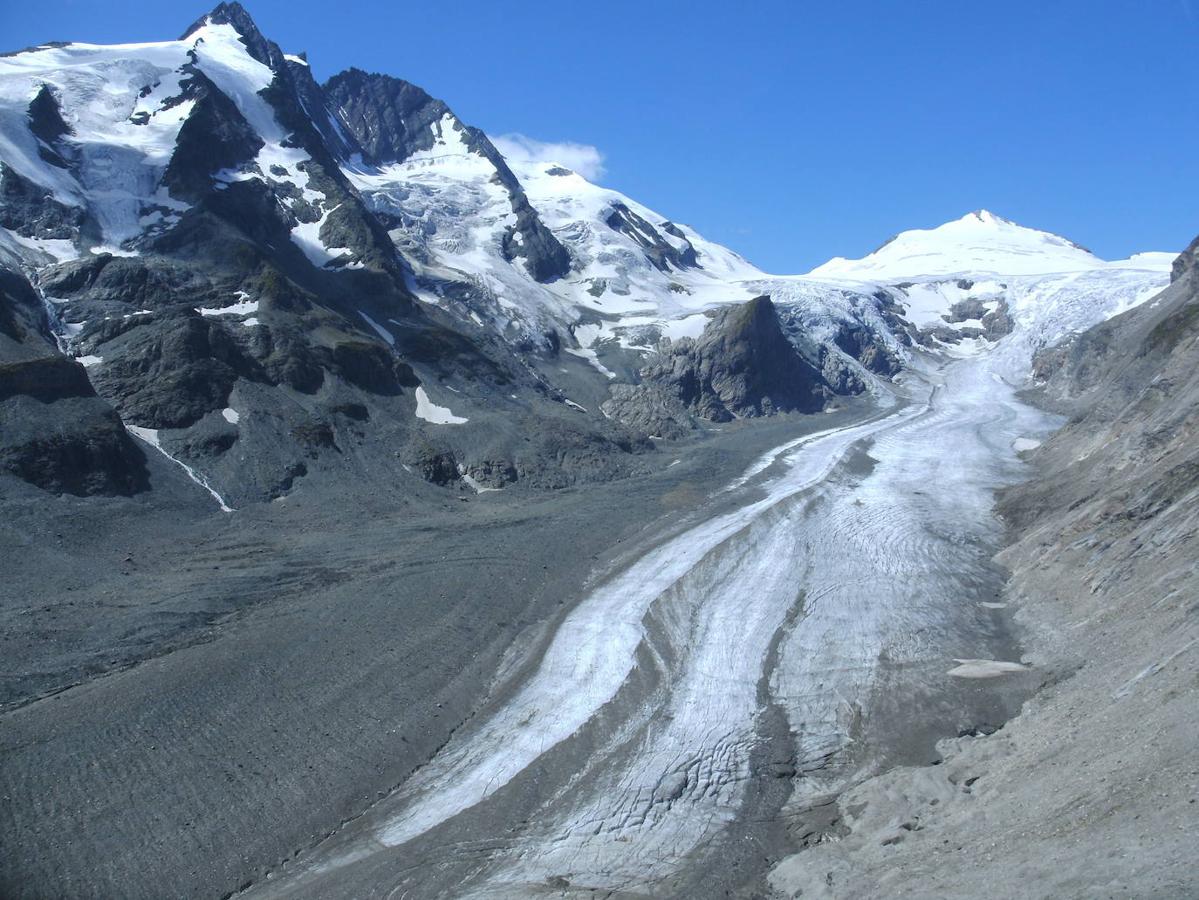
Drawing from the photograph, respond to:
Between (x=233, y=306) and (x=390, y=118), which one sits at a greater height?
(x=390, y=118)

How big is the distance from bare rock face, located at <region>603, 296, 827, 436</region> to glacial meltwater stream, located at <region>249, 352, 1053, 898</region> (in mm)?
40807

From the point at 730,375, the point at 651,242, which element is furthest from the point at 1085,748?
the point at 651,242

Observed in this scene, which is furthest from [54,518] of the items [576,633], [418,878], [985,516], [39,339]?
[985,516]

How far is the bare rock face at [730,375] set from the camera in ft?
277

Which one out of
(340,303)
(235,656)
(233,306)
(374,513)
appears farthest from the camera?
(340,303)

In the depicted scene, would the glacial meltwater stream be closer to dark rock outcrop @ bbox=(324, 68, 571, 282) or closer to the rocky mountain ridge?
the rocky mountain ridge

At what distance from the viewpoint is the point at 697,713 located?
2542cm

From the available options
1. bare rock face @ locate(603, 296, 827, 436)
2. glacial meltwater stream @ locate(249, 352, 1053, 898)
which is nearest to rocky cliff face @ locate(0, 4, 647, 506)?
bare rock face @ locate(603, 296, 827, 436)

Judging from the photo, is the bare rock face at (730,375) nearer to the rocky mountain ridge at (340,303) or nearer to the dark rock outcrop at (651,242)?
the rocky mountain ridge at (340,303)

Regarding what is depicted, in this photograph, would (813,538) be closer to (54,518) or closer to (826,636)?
(826,636)

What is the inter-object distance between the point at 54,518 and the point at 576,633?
21618 millimetres

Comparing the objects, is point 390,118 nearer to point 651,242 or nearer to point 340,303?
point 651,242

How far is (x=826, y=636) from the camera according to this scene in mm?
30078

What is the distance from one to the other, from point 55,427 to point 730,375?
5968 centimetres
